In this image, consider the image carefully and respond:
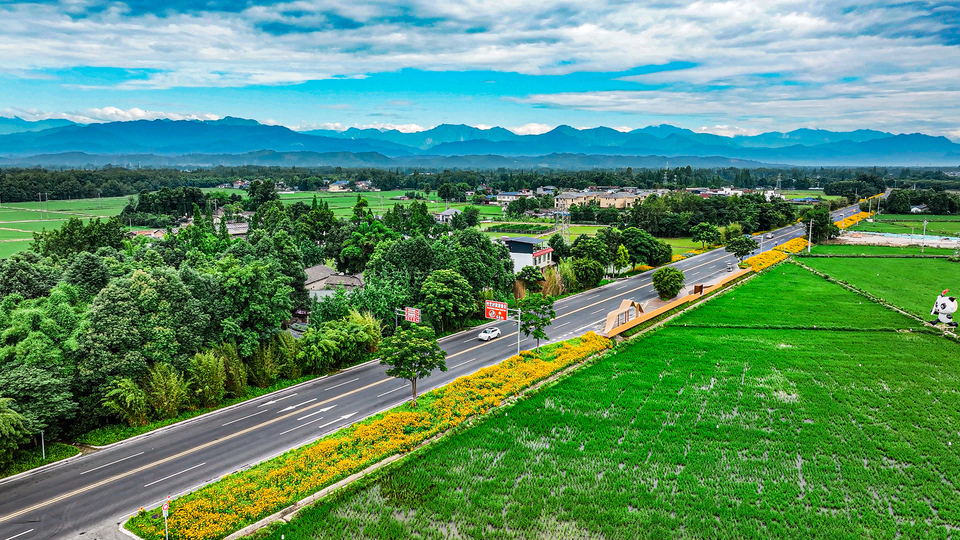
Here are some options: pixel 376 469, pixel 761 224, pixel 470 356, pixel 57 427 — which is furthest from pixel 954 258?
pixel 57 427

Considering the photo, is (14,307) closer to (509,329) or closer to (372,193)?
(509,329)

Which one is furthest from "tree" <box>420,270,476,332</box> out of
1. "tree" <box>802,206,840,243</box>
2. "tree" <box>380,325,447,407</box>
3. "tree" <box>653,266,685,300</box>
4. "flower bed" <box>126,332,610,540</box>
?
"tree" <box>802,206,840,243</box>

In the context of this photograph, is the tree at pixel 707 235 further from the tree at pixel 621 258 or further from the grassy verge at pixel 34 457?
the grassy verge at pixel 34 457

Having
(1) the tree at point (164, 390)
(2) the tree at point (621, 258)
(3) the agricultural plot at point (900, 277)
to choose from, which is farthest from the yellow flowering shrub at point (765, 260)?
(1) the tree at point (164, 390)

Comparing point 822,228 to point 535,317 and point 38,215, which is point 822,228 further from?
point 38,215

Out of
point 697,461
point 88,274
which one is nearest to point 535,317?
point 697,461

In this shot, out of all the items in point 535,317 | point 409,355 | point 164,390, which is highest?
point 535,317
